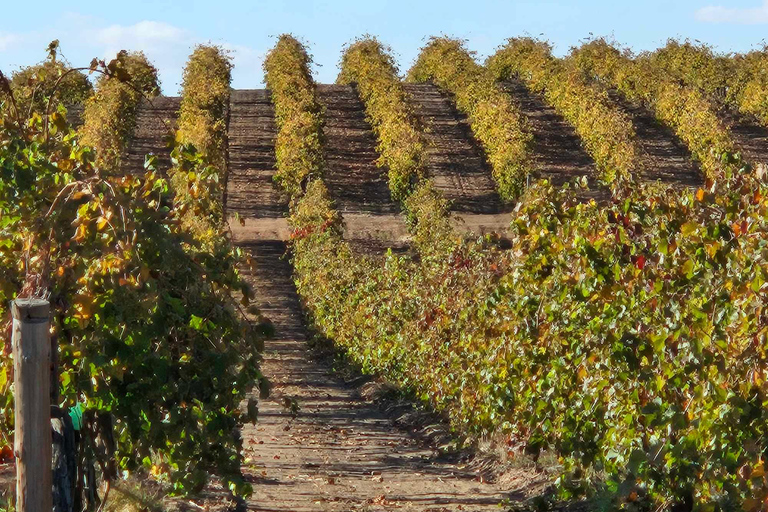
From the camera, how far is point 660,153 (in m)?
33.8

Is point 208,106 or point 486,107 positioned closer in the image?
point 486,107

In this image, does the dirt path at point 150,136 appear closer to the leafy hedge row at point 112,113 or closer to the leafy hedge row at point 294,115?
the leafy hedge row at point 112,113

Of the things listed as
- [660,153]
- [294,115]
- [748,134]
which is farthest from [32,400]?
[748,134]

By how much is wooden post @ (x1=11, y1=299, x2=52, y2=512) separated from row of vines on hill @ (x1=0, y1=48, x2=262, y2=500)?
3.33ft

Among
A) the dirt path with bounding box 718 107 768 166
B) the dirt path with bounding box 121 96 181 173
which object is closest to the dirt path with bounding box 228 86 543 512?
the dirt path with bounding box 121 96 181 173

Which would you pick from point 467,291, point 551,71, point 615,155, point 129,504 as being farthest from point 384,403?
point 551,71

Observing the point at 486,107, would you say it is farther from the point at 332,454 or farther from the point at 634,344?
the point at 634,344

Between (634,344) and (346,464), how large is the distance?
493 cm

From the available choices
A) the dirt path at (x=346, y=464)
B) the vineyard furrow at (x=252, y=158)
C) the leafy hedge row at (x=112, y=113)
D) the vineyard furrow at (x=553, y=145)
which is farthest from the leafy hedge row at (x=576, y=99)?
the leafy hedge row at (x=112, y=113)

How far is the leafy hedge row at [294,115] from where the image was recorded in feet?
100

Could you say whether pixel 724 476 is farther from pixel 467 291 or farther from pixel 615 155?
pixel 615 155

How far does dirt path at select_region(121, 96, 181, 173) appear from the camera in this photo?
32.1m

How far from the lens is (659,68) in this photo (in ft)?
140

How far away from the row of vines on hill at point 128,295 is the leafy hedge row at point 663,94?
67.4ft
